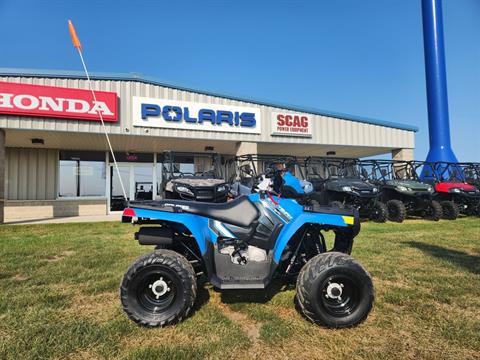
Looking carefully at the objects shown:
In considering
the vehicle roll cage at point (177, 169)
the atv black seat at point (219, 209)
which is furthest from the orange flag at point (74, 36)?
the vehicle roll cage at point (177, 169)

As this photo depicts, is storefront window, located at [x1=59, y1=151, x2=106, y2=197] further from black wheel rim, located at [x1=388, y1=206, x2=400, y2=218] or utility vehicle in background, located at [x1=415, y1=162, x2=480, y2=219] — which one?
utility vehicle in background, located at [x1=415, y1=162, x2=480, y2=219]

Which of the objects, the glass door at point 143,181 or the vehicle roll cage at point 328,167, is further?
the glass door at point 143,181

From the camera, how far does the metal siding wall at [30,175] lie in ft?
44.0

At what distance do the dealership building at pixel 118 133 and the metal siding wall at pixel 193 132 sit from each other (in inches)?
1.4

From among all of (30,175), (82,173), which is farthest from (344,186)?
(30,175)

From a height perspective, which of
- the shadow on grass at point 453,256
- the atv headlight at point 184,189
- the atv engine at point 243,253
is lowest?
the shadow on grass at point 453,256

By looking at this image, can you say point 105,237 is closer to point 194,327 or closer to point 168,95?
point 194,327

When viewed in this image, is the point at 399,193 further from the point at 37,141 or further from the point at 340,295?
the point at 37,141

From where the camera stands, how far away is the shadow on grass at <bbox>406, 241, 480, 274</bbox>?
4482mm

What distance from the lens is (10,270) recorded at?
4.47 metres

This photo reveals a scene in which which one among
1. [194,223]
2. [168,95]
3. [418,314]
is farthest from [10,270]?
[168,95]

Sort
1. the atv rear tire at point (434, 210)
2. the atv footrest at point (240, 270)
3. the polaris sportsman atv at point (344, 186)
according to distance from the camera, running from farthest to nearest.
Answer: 1. the atv rear tire at point (434, 210)
2. the polaris sportsman atv at point (344, 186)
3. the atv footrest at point (240, 270)

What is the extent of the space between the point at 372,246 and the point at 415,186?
5825mm

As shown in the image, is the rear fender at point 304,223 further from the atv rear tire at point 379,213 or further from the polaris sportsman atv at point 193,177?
the atv rear tire at point 379,213
